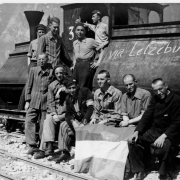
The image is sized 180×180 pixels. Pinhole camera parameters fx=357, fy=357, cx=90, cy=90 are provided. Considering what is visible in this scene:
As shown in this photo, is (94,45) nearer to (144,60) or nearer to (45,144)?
(144,60)

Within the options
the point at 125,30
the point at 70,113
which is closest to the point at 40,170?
the point at 70,113

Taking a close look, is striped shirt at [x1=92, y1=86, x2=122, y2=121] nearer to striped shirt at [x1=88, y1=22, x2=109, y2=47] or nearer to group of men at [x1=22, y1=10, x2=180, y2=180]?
group of men at [x1=22, y1=10, x2=180, y2=180]

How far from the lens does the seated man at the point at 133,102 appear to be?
18.5ft

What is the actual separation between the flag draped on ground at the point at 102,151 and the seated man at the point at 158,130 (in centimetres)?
18

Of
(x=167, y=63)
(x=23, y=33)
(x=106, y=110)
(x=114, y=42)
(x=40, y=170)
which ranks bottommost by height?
(x=40, y=170)

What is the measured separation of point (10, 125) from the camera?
34.0 feet

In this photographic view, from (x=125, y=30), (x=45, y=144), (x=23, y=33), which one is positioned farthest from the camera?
(x=23, y=33)

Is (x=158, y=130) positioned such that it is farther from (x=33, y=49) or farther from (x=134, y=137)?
(x=33, y=49)

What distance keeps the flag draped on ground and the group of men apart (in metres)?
0.19

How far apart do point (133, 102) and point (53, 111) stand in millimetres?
1738

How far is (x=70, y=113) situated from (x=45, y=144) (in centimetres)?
88

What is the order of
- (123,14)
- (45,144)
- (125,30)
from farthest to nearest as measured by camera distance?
1. (123,14)
2. (125,30)
3. (45,144)

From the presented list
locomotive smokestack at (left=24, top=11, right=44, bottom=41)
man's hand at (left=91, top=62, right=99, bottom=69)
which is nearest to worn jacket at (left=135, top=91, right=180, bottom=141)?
man's hand at (left=91, top=62, right=99, bottom=69)

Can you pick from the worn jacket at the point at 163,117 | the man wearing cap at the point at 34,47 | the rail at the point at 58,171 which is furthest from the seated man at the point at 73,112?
the man wearing cap at the point at 34,47
